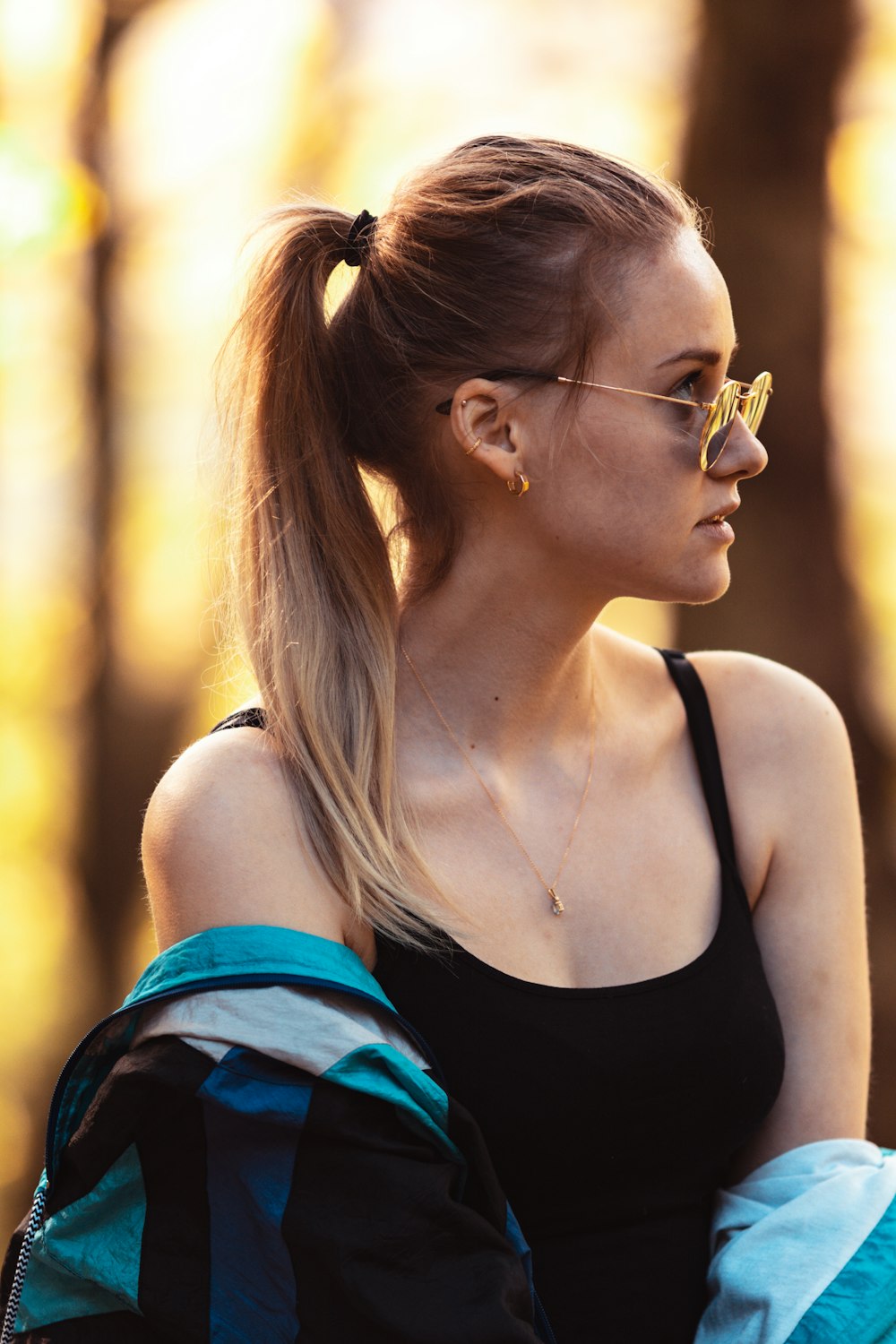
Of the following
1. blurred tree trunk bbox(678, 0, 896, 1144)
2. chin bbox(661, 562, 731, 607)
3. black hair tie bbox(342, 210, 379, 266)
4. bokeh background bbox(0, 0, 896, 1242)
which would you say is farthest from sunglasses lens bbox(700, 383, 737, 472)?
bokeh background bbox(0, 0, 896, 1242)

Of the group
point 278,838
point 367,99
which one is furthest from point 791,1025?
point 367,99

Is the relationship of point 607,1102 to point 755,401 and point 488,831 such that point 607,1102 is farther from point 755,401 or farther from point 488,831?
point 755,401

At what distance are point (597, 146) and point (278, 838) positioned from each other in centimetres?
90

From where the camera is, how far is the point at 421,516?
Result: 1732 millimetres

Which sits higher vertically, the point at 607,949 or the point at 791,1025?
the point at 607,949

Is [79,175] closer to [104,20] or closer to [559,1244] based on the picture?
[104,20]

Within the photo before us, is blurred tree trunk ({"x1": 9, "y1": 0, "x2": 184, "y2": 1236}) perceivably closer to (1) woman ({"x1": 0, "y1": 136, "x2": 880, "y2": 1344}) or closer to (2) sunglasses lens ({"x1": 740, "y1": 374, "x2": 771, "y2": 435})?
(1) woman ({"x1": 0, "y1": 136, "x2": 880, "y2": 1344})

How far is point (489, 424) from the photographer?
1623 millimetres

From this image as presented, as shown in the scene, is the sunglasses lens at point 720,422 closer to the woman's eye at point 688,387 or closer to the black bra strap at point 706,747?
the woman's eye at point 688,387

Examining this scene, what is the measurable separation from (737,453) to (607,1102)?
722mm

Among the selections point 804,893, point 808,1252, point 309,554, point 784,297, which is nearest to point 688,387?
point 309,554

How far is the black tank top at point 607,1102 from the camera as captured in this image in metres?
1.48

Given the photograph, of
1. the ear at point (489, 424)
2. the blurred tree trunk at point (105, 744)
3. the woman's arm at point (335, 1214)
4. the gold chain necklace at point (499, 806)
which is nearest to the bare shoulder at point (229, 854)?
the woman's arm at point (335, 1214)

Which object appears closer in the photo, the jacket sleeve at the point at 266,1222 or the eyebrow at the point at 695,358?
the jacket sleeve at the point at 266,1222
